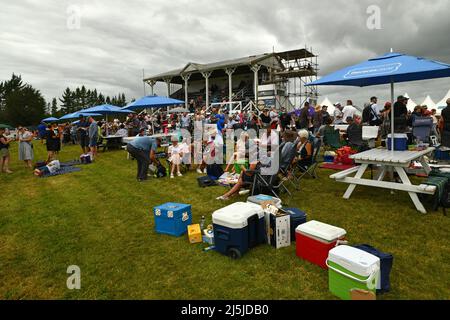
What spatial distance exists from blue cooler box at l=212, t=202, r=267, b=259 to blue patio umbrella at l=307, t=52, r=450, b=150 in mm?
3162

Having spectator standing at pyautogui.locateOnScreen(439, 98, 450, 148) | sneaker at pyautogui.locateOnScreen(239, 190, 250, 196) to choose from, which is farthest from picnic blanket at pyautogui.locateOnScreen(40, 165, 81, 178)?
spectator standing at pyautogui.locateOnScreen(439, 98, 450, 148)

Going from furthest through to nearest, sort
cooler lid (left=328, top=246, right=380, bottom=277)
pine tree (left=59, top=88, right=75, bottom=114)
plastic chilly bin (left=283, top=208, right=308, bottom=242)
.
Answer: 1. pine tree (left=59, top=88, right=75, bottom=114)
2. plastic chilly bin (left=283, top=208, right=308, bottom=242)
3. cooler lid (left=328, top=246, right=380, bottom=277)

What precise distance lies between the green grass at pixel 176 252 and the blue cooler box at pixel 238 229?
0.14 metres

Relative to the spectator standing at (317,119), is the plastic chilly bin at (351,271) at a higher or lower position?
lower

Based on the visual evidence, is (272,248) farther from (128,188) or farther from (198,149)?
(198,149)

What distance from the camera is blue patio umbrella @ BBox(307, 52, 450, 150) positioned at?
467 centimetres

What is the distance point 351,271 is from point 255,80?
23.9m

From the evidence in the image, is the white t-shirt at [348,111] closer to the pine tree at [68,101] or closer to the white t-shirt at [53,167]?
the white t-shirt at [53,167]

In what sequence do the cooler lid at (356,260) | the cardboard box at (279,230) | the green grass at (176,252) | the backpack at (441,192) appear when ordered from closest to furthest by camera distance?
the cooler lid at (356,260)
the green grass at (176,252)
the cardboard box at (279,230)
the backpack at (441,192)

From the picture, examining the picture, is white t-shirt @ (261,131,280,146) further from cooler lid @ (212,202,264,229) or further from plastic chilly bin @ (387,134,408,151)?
cooler lid @ (212,202,264,229)

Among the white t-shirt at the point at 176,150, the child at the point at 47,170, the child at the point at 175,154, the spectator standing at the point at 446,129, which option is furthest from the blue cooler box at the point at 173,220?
the spectator standing at the point at 446,129

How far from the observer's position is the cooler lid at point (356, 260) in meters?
2.59
